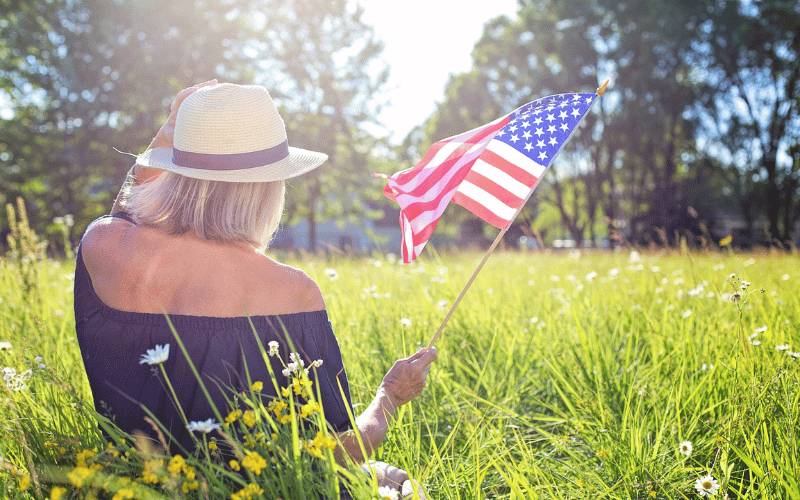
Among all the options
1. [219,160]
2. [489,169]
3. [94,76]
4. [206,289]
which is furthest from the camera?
[94,76]

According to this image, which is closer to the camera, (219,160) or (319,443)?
(319,443)

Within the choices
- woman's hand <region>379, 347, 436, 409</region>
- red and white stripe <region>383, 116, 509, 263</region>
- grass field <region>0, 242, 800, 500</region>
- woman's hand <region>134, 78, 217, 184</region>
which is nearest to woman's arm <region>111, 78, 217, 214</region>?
woman's hand <region>134, 78, 217, 184</region>

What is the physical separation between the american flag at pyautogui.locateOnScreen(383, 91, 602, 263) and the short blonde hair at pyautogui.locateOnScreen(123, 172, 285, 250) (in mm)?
722

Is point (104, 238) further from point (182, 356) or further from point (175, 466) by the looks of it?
point (175, 466)

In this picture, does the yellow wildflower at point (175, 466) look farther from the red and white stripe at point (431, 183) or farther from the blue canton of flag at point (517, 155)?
the blue canton of flag at point (517, 155)

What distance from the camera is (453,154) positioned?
2.46m

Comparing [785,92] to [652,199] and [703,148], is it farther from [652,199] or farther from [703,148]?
[652,199]

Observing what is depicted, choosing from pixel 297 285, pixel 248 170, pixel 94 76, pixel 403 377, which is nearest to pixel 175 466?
pixel 297 285

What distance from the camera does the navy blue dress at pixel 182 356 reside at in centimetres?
166

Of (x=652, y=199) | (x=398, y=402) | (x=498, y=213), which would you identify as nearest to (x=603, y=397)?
(x=498, y=213)

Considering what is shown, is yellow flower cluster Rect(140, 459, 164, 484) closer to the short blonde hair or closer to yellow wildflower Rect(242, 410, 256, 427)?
yellow wildflower Rect(242, 410, 256, 427)

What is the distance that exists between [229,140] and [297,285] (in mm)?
562

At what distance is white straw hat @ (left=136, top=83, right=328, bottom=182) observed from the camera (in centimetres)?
173

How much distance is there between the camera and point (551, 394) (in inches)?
125
